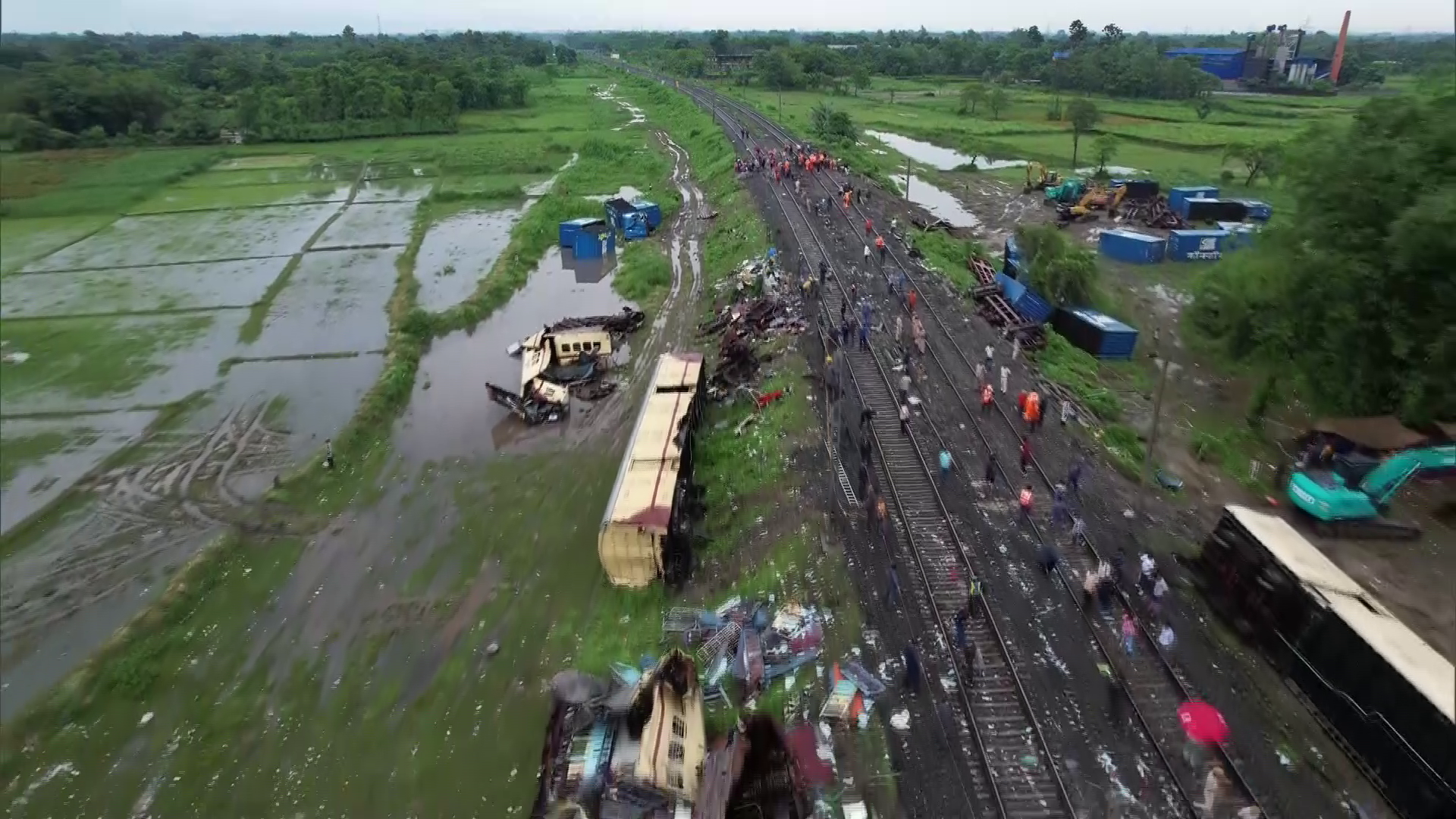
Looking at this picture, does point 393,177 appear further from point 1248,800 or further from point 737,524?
point 1248,800

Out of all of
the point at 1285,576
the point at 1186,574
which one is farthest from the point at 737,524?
the point at 1285,576

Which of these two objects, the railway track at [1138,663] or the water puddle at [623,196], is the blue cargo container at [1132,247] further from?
the water puddle at [623,196]

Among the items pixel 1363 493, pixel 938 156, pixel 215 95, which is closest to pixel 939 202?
pixel 938 156

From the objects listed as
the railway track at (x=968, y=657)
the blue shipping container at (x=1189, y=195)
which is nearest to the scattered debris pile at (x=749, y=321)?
the railway track at (x=968, y=657)

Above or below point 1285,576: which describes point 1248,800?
below

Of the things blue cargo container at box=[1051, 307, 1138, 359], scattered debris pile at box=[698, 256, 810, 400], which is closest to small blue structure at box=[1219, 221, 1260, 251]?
blue cargo container at box=[1051, 307, 1138, 359]
